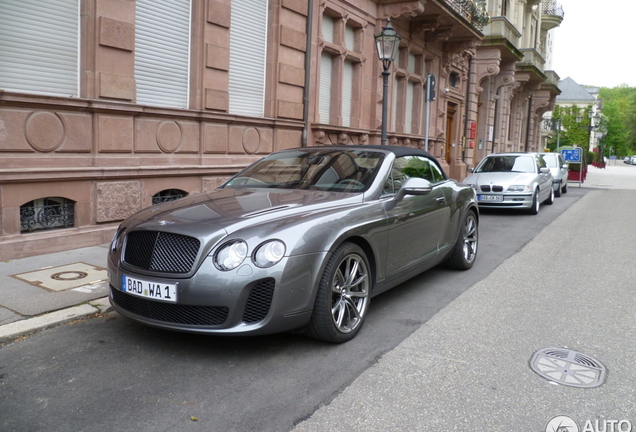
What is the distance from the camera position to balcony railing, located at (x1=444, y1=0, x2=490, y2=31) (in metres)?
19.6

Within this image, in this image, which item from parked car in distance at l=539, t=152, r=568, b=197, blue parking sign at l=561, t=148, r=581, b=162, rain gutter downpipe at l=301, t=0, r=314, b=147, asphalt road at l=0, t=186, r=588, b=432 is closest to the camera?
asphalt road at l=0, t=186, r=588, b=432

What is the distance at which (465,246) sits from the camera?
7160mm

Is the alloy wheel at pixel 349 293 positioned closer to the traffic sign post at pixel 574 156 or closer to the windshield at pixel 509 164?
the windshield at pixel 509 164

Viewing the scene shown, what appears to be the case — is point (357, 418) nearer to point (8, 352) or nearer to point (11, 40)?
point (8, 352)

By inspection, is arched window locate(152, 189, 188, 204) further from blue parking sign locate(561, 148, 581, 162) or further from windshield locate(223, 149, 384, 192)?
blue parking sign locate(561, 148, 581, 162)

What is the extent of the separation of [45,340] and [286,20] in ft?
30.8

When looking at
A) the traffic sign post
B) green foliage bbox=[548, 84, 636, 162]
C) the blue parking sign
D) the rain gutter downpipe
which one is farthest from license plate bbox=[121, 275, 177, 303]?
green foliage bbox=[548, 84, 636, 162]

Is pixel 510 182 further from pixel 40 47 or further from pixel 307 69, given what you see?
pixel 40 47

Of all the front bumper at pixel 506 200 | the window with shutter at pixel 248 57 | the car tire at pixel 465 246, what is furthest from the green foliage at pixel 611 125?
the car tire at pixel 465 246

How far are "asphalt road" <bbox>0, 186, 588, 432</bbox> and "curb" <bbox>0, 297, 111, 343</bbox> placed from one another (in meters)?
0.08

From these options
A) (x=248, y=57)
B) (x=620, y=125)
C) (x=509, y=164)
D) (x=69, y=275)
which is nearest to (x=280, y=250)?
(x=69, y=275)

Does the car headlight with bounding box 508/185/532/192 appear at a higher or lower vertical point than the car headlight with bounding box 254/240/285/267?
higher

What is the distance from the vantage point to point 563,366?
406 centimetres

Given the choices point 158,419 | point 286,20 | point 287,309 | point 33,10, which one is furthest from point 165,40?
point 158,419
